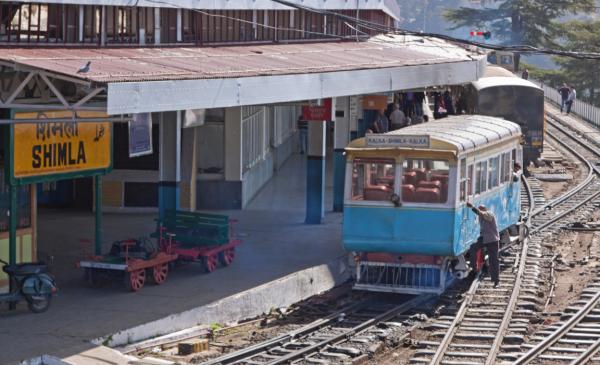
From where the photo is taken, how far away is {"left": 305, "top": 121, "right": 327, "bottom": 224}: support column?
25.0m

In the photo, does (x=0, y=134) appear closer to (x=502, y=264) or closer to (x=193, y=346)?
(x=193, y=346)

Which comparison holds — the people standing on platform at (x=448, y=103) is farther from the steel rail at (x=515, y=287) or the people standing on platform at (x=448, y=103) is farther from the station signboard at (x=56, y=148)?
the station signboard at (x=56, y=148)

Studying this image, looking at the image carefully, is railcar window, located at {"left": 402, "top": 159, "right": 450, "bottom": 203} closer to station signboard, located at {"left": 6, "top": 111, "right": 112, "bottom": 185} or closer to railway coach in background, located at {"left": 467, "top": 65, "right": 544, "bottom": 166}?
station signboard, located at {"left": 6, "top": 111, "right": 112, "bottom": 185}

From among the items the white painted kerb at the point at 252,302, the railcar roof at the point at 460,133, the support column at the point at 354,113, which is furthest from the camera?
the support column at the point at 354,113

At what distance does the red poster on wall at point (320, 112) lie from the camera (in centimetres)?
2386

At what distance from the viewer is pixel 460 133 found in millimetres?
19141

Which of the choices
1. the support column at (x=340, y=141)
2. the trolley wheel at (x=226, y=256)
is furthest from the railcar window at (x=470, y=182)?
the support column at (x=340, y=141)

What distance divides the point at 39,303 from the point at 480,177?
7294 millimetres

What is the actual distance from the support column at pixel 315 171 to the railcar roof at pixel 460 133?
3.67m

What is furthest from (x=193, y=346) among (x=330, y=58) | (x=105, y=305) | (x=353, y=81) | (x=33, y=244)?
(x=330, y=58)

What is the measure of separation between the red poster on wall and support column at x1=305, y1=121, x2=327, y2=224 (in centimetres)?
78

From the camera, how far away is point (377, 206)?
18297 mm

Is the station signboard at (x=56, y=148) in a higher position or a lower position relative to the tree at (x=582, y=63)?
lower

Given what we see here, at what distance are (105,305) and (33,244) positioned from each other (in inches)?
55.2
